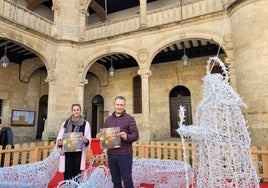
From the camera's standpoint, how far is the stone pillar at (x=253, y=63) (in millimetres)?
6148

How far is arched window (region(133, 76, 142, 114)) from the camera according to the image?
11.9m

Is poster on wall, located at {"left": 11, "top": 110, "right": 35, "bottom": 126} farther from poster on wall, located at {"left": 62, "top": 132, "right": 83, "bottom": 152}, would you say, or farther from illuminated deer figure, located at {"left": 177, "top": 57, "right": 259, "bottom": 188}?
illuminated deer figure, located at {"left": 177, "top": 57, "right": 259, "bottom": 188}

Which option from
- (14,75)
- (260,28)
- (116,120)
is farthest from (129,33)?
(116,120)

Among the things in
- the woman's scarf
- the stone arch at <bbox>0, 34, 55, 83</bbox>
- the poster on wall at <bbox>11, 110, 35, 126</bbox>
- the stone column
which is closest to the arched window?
the stone column

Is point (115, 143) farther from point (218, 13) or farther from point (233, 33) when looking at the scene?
point (218, 13)

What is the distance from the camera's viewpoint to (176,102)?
442 inches

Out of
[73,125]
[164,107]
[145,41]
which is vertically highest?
[145,41]

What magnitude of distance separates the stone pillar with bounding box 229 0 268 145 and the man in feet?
16.4

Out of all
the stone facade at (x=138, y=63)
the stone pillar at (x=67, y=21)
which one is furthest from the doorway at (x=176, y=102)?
the stone pillar at (x=67, y=21)

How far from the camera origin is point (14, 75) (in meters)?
10.8

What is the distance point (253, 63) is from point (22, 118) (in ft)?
34.5

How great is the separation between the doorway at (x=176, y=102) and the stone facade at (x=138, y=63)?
0.30 meters

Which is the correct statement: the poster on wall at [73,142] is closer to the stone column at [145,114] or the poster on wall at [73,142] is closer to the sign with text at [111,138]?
the sign with text at [111,138]

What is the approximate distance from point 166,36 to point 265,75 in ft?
13.2
